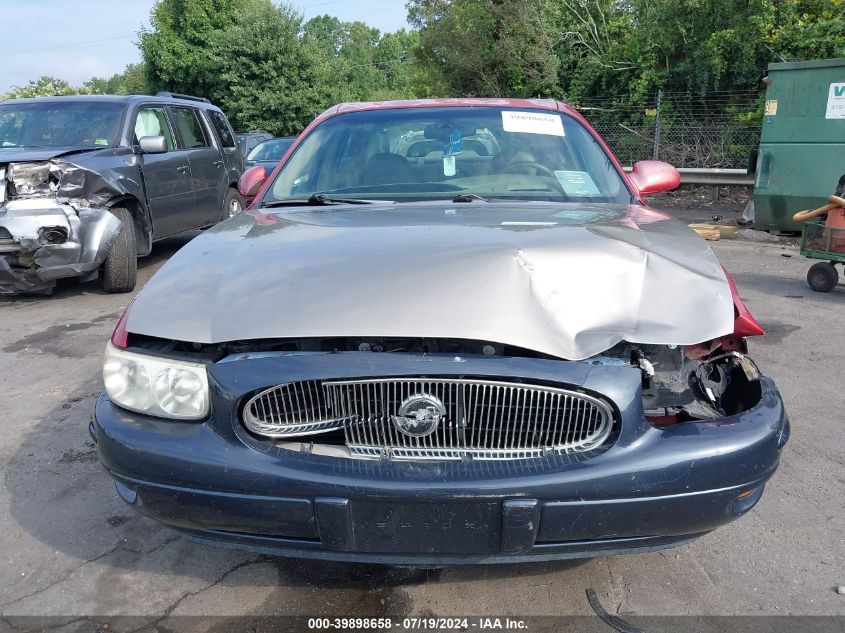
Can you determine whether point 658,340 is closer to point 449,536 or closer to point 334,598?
point 449,536

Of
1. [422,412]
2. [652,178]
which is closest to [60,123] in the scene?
[652,178]

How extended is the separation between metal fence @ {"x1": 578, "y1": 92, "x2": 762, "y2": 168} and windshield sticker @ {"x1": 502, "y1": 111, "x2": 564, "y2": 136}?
470 inches

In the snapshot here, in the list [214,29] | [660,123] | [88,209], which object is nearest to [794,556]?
[88,209]

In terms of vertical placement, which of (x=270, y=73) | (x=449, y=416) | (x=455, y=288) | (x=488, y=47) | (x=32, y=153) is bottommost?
(x=449, y=416)

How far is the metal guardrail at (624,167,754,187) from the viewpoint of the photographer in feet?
43.3

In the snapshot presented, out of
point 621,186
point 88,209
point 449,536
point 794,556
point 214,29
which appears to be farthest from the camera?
point 214,29

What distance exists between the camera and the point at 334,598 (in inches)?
94.2

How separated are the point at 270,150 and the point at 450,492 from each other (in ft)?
43.1

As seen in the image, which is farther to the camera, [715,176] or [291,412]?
[715,176]

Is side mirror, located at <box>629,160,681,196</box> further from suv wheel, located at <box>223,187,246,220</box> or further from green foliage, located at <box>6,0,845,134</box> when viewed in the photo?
green foliage, located at <box>6,0,845,134</box>

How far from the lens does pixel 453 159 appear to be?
11.3 ft

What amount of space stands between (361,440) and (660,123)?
14854 mm

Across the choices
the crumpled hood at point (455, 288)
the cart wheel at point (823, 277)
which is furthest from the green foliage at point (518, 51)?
the crumpled hood at point (455, 288)

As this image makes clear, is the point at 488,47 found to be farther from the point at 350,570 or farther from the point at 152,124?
the point at 350,570
